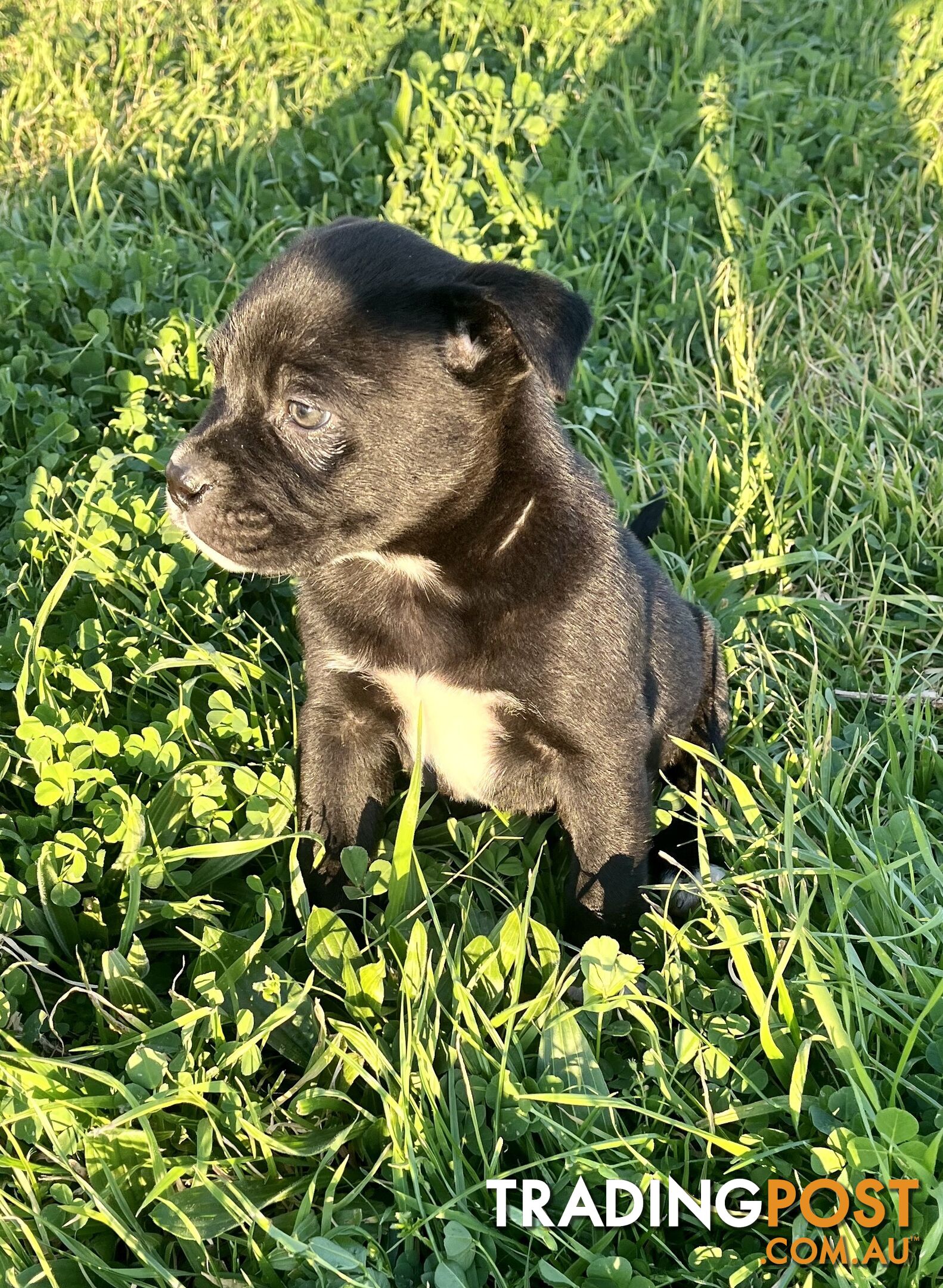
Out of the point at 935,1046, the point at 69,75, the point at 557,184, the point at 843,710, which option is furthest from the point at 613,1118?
the point at 69,75

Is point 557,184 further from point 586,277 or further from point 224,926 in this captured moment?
point 224,926

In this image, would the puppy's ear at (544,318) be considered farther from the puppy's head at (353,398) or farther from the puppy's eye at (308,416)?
the puppy's eye at (308,416)

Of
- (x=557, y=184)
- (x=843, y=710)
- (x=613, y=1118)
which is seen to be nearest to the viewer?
(x=613, y=1118)

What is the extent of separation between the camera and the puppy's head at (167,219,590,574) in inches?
102

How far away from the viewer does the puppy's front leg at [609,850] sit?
2846mm

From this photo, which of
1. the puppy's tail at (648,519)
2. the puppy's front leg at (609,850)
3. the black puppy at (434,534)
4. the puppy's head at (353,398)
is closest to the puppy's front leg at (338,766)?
the black puppy at (434,534)

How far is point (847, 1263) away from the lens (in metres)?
2.15

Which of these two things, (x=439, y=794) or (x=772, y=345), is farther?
(x=772, y=345)

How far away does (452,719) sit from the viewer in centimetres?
286

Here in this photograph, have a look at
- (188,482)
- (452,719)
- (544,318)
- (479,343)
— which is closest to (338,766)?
(452,719)

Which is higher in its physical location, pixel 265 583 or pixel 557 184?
pixel 557 184

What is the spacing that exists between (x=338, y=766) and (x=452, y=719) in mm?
343

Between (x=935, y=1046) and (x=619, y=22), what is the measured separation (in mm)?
5975

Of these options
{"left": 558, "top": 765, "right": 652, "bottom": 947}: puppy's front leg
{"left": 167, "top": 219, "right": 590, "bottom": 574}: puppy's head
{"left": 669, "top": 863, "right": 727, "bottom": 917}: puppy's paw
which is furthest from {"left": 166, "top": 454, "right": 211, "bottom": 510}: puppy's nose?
{"left": 669, "top": 863, "right": 727, "bottom": 917}: puppy's paw
